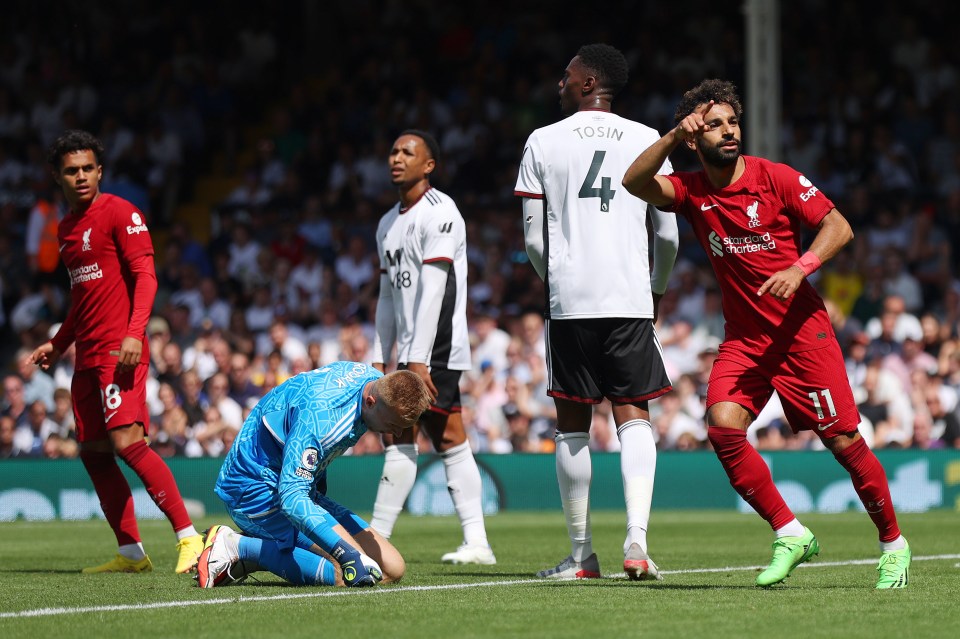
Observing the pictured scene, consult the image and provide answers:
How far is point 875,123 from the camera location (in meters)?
19.2

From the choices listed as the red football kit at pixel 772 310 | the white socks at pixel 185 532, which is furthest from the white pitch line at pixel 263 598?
the white socks at pixel 185 532

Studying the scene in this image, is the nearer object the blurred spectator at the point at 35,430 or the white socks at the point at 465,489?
the white socks at the point at 465,489

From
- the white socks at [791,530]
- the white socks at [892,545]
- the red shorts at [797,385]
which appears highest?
the red shorts at [797,385]

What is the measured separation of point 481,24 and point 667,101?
15.1ft

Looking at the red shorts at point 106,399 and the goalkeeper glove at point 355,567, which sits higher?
the red shorts at point 106,399

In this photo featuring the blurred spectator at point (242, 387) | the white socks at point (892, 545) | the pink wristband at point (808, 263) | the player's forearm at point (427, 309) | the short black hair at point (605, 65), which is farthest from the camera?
the blurred spectator at point (242, 387)

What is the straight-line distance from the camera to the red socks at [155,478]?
8656 millimetres

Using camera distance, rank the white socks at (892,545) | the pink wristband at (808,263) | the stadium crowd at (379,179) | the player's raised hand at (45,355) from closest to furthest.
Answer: the pink wristband at (808,263)
the white socks at (892,545)
the player's raised hand at (45,355)
the stadium crowd at (379,179)

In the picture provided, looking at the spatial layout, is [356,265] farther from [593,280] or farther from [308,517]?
[308,517]

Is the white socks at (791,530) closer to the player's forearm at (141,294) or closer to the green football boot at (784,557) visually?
the green football boot at (784,557)

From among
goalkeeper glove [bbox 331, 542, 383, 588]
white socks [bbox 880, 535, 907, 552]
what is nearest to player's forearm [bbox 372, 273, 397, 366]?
goalkeeper glove [bbox 331, 542, 383, 588]

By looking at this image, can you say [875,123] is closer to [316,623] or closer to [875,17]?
[875,17]

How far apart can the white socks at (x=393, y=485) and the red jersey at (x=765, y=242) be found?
283cm

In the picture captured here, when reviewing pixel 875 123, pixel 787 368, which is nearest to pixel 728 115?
pixel 787 368
